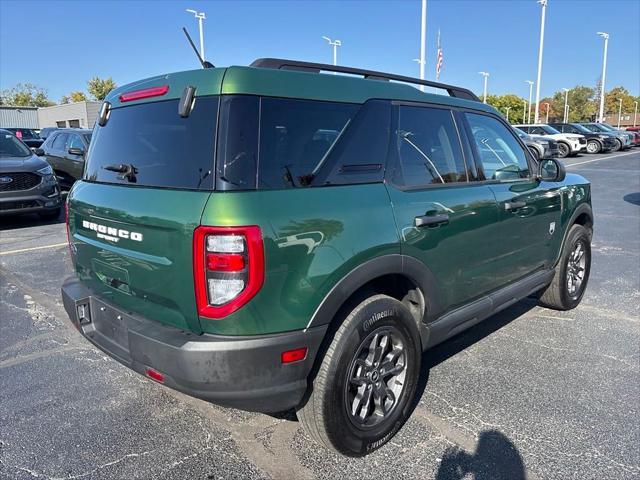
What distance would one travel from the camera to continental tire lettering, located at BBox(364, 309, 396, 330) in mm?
2516

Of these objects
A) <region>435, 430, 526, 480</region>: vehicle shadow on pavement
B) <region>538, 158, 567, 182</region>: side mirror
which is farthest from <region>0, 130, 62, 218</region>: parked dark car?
<region>435, 430, 526, 480</region>: vehicle shadow on pavement

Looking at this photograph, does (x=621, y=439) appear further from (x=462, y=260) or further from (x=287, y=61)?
(x=287, y=61)

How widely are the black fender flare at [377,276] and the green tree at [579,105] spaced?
101m

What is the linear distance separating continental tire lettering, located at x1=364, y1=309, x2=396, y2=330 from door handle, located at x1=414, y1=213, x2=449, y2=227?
0.51 metres

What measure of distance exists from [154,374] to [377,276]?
1169 millimetres

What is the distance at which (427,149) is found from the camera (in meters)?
3.06

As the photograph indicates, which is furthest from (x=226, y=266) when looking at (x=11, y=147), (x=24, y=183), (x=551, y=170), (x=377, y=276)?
(x=11, y=147)

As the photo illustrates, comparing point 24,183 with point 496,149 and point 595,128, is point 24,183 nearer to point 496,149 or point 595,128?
point 496,149

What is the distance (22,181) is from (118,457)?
7534 mm

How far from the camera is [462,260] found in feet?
10.3

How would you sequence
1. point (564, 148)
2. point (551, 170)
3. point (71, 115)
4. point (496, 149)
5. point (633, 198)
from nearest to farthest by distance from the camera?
point (496, 149) → point (551, 170) → point (633, 198) → point (564, 148) → point (71, 115)

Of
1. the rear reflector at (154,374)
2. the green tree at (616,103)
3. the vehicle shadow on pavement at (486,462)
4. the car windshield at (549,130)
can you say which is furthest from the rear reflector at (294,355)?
the green tree at (616,103)

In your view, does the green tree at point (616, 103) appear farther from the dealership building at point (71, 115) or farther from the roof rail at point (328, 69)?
the roof rail at point (328, 69)

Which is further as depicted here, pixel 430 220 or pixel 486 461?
pixel 430 220
